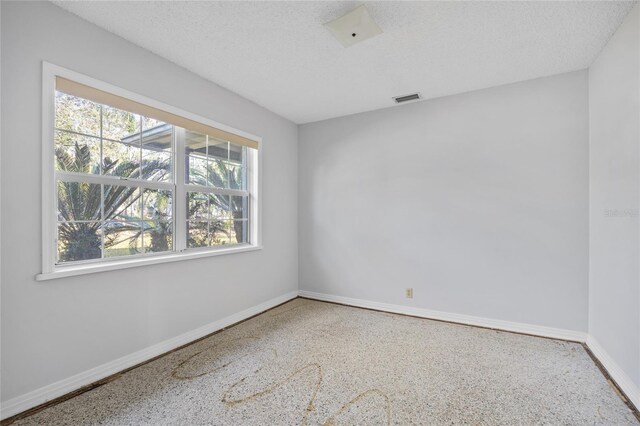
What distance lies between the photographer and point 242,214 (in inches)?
135

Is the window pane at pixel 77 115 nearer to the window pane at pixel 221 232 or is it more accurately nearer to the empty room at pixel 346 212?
the empty room at pixel 346 212

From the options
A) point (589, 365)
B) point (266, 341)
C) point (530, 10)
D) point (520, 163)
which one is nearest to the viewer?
point (530, 10)

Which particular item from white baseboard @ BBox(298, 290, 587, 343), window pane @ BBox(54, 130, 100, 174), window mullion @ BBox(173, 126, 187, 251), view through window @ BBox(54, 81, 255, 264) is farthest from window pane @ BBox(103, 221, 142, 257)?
white baseboard @ BBox(298, 290, 587, 343)

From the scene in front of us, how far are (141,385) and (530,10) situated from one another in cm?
363

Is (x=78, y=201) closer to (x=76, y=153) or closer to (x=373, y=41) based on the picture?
(x=76, y=153)

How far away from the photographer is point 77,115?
6.68 ft

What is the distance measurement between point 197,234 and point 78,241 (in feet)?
3.19

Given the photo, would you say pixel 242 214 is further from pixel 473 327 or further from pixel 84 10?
pixel 473 327

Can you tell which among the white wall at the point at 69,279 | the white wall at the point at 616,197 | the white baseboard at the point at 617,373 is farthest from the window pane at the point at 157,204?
the white baseboard at the point at 617,373

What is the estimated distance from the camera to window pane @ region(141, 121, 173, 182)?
245 centimetres

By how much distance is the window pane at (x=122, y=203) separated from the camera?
2193 millimetres

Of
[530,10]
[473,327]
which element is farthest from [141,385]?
[530,10]

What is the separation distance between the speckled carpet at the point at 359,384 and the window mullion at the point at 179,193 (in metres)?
0.99

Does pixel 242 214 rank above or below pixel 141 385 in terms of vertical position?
above
